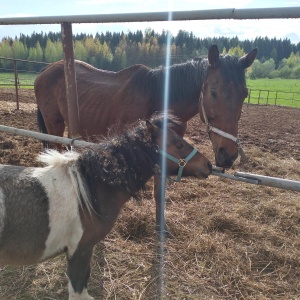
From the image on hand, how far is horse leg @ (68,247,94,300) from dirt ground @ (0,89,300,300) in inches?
14.4

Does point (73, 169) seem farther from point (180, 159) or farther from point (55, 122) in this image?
point (55, 122)

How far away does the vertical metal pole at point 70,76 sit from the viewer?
9.23 ft

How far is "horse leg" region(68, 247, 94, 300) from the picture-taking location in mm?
2197

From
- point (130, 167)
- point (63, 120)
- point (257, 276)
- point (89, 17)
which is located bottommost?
point (257, 276)

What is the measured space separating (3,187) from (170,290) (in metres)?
1.70

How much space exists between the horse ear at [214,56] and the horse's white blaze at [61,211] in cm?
166

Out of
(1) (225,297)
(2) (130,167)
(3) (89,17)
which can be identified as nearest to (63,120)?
(3) (89,17)

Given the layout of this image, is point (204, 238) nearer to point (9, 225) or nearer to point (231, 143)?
point (231, 143)

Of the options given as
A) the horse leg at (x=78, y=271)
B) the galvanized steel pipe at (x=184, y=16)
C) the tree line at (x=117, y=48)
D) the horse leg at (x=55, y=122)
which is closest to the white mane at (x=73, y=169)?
the horse leg at (x=78, y=271)

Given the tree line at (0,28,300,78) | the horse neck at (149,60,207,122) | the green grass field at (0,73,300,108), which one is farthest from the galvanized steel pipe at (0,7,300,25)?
the tree line at (0,28,300,78)

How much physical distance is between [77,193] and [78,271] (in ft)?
2.01

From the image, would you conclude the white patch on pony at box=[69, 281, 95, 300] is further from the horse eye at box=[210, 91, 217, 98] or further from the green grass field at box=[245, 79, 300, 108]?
the green grass field at box=[245, 79, 300, 108]

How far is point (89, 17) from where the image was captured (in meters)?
2.59

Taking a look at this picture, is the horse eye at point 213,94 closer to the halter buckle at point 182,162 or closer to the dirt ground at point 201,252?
the halter buckle at point 182,162
